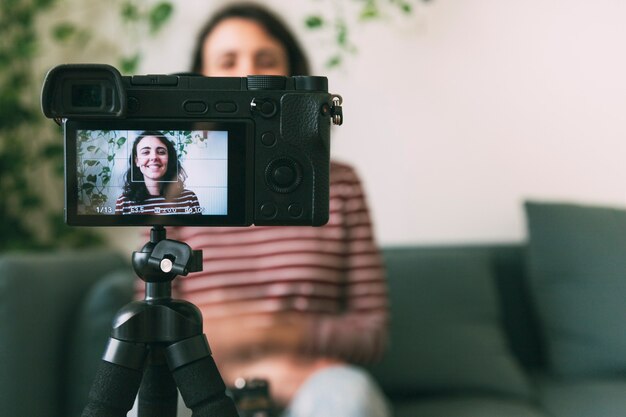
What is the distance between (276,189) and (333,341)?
634 mm

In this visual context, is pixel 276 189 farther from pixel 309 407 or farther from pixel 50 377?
pixel 50 377

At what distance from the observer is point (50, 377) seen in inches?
60.7

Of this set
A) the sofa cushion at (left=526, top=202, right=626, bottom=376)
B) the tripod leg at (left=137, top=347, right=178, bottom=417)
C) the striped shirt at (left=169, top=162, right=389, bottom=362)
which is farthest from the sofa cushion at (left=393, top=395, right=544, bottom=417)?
the tripod leg at (left=137, top=347, right=178, bottom=417)

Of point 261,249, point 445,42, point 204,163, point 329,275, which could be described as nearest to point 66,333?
point 261,249

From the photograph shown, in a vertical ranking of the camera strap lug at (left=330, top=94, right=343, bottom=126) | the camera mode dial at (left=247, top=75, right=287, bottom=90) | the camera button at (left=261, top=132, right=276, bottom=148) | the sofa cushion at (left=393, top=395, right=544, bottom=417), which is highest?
the camera mode dial at (left=247, top=75, right=287, bottom=90)

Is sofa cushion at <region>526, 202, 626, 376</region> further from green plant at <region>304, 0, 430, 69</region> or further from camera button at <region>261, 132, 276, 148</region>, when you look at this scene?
camera button at <region>261, 132, 276, 148</region>

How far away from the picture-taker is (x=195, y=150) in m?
0.76

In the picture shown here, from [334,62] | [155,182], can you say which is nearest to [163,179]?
[155,182]

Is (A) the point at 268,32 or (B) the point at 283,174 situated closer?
(B) the point at 283,174

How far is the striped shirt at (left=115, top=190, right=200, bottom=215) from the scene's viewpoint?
2.46 ft

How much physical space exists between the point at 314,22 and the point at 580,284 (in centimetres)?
95

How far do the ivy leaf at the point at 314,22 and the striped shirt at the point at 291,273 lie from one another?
0.72m

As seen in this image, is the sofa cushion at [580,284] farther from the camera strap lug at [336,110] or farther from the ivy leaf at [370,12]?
the camera strap lug at [336,110]

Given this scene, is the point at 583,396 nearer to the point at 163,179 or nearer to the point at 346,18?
the point at 163,179
